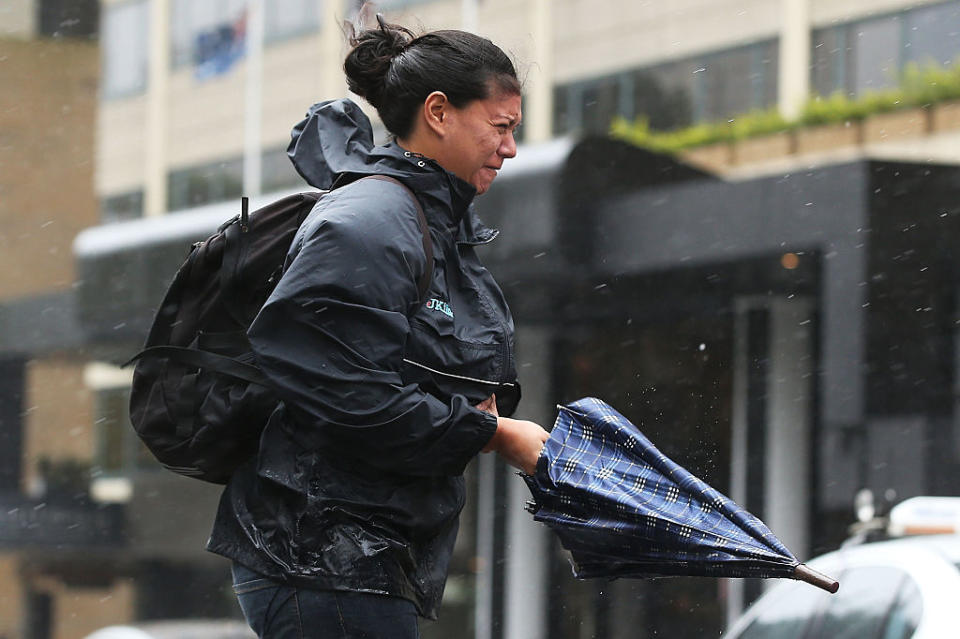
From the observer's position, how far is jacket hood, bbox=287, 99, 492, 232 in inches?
100

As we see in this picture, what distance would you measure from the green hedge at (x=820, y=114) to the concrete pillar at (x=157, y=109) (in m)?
6.04

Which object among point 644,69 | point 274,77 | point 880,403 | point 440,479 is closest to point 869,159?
point 880,403

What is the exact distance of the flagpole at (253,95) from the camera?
580 inches

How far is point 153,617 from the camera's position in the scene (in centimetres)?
1440

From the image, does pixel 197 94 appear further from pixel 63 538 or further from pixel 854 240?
pixel 854 240

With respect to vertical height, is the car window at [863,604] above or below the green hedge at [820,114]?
below

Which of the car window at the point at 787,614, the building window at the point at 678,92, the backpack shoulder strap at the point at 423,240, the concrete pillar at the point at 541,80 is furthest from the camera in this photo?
the concrete pillar at the point at 541,80

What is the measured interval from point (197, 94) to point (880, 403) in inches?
377

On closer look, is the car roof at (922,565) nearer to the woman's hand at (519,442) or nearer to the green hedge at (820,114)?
the woman's hand at (519,442)

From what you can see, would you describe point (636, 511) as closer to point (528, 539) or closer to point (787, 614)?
point (787, 614)

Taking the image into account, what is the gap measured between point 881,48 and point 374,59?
8336 millimetres

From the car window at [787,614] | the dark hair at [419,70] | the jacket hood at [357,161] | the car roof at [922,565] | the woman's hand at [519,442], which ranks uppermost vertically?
the dark hair at [419,70]

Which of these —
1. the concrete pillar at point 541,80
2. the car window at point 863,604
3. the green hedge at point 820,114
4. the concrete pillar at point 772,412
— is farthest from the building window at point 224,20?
the car window at point 863,604

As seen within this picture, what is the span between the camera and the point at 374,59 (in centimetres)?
264
